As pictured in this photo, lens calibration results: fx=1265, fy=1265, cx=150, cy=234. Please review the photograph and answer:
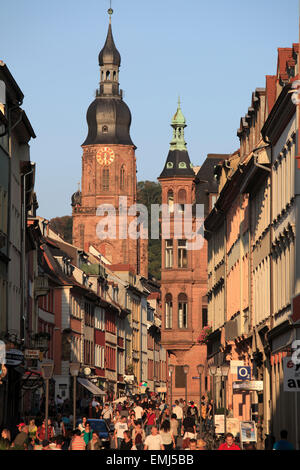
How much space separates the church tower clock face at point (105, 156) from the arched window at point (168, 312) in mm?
105825

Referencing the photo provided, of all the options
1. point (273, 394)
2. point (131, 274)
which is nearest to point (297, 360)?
point (273, 394)

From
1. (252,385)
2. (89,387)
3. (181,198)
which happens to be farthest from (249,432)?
(181,198)

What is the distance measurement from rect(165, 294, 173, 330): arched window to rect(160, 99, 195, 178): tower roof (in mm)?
9469

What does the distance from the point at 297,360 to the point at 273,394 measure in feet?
55.5

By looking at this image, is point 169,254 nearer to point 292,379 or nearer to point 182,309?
point 182,309

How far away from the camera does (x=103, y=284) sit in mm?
111625

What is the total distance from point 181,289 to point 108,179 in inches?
4142

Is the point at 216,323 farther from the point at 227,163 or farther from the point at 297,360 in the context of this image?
the point at 297,360

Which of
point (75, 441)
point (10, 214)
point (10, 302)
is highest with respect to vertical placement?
point (10, 214)

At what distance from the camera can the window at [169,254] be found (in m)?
90.8

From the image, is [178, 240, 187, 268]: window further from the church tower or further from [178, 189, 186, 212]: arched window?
the church tower

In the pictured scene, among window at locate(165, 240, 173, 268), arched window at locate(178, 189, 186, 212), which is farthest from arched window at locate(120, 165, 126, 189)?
window at locate(165, 240, 173, 268)

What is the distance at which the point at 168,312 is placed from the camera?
89750 mm

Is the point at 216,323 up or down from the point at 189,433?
up
